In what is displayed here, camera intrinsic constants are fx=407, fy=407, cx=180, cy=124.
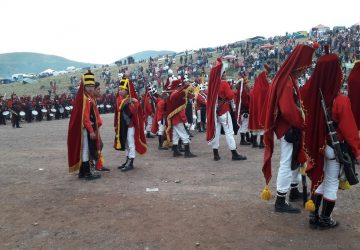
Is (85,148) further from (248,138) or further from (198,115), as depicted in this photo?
(198,115)

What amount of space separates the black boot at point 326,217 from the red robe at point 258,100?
5.55 meters

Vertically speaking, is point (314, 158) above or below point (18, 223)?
above

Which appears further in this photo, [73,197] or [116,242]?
[73,197]

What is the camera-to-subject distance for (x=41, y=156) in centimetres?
1092

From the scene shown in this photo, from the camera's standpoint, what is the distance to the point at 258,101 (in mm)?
10508

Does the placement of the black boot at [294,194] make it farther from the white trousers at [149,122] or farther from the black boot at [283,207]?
the white trousers at [149,122]

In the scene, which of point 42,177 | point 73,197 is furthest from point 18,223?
point 42,177

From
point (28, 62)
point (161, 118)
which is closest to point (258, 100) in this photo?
point (161, 118)

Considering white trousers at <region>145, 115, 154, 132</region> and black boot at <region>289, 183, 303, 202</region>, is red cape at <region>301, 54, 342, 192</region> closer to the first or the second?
black boot at <region>289, 183, 303, 202</region>

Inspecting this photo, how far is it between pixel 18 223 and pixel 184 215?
2.22 m

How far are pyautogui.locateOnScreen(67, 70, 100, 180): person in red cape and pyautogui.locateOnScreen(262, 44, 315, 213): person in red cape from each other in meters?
3.69

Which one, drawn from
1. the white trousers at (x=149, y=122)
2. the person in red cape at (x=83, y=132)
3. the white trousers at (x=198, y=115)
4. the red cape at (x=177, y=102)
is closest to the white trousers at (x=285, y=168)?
the person in red cape at (x=83, y=132)

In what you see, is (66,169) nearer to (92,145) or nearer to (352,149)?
(92,145)

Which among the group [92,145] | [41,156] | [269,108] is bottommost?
[41,156]
